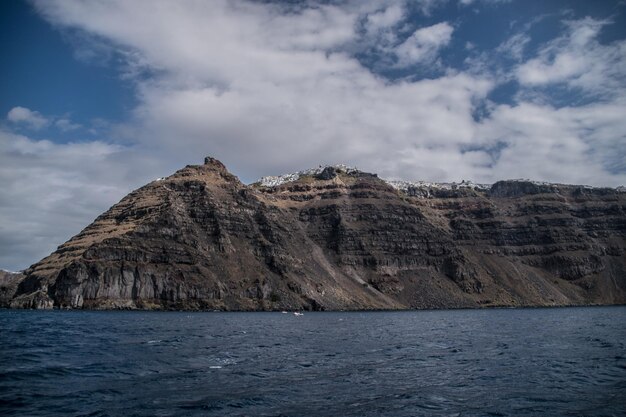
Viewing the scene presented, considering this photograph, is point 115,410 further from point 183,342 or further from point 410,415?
point 183,342

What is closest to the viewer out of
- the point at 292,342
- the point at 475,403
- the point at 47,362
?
the point at 475,403

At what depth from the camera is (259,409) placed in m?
29.9

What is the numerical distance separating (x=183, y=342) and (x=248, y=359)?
1710 centimetres

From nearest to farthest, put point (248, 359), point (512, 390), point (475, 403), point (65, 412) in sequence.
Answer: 1. point (65, 412)
2. point (475, 403)
3. point (512, 390)
4. point (248, 359)

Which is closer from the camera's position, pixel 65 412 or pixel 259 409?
pixel 65 412

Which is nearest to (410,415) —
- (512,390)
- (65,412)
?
(512,390)

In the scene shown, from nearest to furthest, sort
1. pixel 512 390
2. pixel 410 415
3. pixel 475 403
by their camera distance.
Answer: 1. pixel 410 415
2. pixel 475 403
3. pixel 512 390

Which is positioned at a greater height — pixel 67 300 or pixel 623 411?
pixel 67 300

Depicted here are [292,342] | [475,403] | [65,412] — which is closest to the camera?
[65,412]

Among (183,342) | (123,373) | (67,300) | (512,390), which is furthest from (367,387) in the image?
(67,300)

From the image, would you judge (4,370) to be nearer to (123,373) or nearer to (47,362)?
(47,362)

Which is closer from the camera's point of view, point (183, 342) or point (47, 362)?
point (47, 362)

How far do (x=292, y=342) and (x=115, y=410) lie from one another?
4496cm

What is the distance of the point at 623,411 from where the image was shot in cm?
3053
